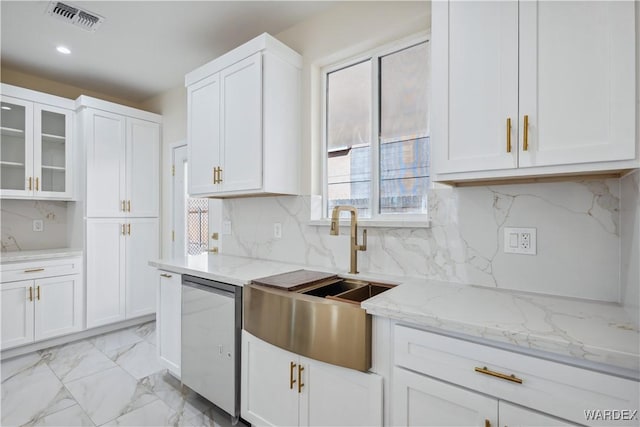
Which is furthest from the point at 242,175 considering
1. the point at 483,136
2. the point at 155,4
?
the point at 483,136

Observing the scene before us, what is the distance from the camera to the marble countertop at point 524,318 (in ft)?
2.83

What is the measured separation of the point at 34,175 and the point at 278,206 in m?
2.52

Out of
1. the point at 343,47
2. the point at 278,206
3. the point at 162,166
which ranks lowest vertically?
the point at 278,206

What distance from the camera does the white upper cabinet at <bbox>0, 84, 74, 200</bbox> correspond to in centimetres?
291

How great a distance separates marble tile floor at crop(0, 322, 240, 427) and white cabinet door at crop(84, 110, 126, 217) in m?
1.37

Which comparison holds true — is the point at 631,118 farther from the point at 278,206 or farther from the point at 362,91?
the point at 278,206

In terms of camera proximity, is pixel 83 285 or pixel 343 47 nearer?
pixel 343 47

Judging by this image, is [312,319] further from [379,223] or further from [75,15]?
[75,15]

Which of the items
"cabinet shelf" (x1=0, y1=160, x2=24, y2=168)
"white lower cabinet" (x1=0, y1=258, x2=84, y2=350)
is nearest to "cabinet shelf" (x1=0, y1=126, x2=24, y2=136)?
"cabinet shelf" (x1=0, y1=160, x2=24, y2=168)

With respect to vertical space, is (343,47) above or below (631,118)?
above

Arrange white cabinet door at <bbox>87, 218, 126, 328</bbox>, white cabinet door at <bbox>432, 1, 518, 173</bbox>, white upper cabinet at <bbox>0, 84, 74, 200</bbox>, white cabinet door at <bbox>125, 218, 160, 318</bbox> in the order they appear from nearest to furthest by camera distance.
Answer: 1. white cabinet door at <bbox>432, 1, 518, 173</bbox>
2. white upper cabinet at <bbox>0, 84, 74, 200</bbox>
3. white cabinet door at <bbox>87, 218, 126, 328</bbox>
4. white cabinet door at <bbox>125, 218, 160, 318</bbox>

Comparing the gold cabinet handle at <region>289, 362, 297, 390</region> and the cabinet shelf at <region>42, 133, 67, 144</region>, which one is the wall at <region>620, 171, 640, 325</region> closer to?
the gold cabinet handle at <region>289, 362, 297, 390</region>

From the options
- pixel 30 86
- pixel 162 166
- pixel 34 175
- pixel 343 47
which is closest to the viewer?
pixel 343 47

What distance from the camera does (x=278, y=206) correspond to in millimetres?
2434
